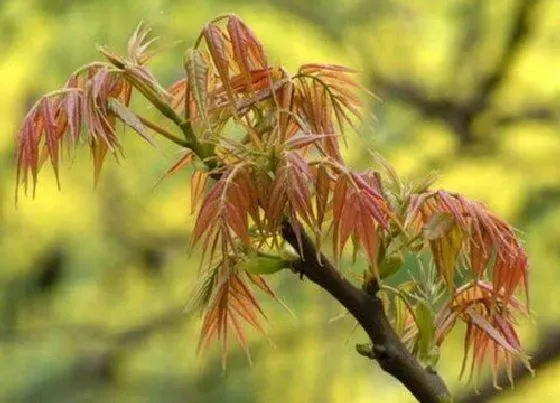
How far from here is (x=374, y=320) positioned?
61cm

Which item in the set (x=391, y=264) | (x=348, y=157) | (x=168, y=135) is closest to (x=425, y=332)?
(x=391, y=264)

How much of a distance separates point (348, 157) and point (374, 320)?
2.07 m

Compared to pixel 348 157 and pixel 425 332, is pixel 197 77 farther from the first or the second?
pixel 348 157

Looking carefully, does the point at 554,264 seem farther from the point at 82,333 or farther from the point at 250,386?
the point at 82,333

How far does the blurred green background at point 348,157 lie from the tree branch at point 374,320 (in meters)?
1.82

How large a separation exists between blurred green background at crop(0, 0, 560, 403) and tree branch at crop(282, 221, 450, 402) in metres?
1.82

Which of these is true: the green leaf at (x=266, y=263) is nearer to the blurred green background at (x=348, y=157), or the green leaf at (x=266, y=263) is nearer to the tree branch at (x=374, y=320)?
the tree branch at (x=374, y=320)

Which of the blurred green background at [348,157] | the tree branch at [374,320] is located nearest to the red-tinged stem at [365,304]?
the tree branch at [374,320]

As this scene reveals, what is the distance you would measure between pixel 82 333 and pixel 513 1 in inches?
61.9

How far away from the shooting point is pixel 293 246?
0.60 metres

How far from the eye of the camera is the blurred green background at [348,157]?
2727 mm

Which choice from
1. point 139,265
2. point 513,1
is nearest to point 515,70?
point 513,1

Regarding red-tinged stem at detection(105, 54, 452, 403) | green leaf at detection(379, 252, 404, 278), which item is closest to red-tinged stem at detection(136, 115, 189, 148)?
red-tinged stem at detection(105, 54, 452, 403)

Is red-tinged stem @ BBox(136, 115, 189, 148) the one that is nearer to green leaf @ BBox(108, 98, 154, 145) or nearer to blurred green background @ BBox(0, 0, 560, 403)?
green leaf @ BBox(108, 98, 154, 145)
